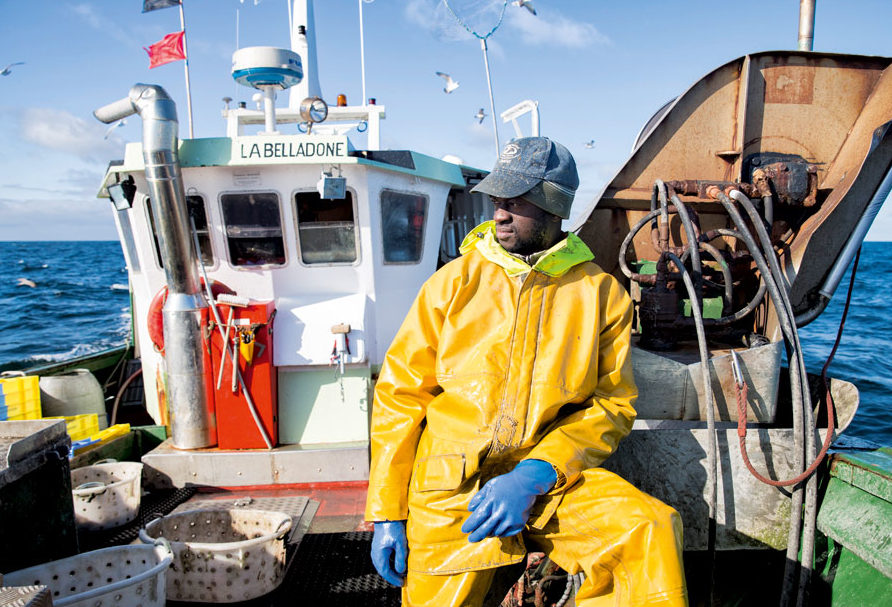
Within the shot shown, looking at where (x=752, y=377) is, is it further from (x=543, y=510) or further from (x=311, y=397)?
(x=311, y=397)

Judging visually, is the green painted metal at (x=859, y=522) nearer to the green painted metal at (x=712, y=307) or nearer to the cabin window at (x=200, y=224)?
the green painted metal at (x=712, y=307)

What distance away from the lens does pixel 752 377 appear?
8.70ft

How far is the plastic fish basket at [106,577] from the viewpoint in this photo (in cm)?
229

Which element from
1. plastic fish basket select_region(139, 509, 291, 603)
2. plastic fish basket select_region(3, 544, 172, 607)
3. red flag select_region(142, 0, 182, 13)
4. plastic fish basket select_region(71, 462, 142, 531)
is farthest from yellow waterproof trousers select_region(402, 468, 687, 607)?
red flag select_region(142, 0, 182, 13)

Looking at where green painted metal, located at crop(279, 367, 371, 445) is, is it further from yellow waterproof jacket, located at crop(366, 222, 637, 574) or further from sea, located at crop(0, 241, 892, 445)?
sea, located at crop(0, 241, 892, 445)

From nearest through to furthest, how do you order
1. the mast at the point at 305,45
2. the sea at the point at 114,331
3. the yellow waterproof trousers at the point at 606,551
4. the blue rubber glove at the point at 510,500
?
the yellow waterproof trousers at the point at 606,551 → the blue rubber glove at the point at 510,500 → the mast at the point at 305,45 → the sea at the point at 114,331

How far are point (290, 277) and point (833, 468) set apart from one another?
4.10 meters

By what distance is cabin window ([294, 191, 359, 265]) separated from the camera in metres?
4.94

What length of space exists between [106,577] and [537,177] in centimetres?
259

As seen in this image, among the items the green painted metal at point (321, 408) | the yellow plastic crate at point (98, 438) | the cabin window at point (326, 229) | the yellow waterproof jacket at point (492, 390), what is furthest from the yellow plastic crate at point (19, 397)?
the yellow waterproof jacket at point (492, 390)

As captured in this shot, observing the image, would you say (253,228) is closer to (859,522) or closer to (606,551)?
(606,551)

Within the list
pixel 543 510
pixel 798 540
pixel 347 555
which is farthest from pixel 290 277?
pixel 798 540

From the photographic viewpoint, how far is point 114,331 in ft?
59.2

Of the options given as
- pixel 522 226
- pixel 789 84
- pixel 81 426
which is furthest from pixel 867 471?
pixel 81 426
